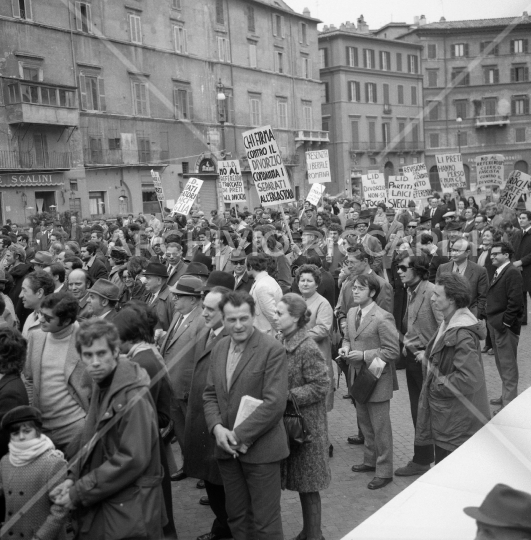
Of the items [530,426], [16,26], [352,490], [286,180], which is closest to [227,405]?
[352,490]

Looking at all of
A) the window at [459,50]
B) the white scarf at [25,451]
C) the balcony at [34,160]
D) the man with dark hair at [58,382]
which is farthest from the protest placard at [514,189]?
the balcony at [34,160]

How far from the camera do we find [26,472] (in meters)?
3.40

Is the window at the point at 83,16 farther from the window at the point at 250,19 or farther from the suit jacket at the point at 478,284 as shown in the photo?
the suit jacket at the point at 478,284

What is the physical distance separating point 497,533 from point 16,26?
113ft

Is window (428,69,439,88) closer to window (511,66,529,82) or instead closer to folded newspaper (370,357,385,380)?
window (511,66,529,82)

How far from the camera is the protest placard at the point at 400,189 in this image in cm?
1702

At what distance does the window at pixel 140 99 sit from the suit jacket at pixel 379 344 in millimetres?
34236

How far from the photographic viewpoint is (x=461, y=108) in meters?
1.36

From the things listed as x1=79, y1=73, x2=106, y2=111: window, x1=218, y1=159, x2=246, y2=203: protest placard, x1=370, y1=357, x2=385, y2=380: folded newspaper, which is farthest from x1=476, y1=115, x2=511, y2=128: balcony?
x1=79, y1=73, x2=106, y2=111: window

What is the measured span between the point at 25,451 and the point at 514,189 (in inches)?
519

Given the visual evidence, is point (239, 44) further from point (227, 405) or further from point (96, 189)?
point (227, 405)

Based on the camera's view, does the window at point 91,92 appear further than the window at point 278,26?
No

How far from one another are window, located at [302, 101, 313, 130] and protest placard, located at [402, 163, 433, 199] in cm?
3244

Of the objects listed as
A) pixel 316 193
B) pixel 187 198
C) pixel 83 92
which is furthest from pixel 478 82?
pixel 83 92
